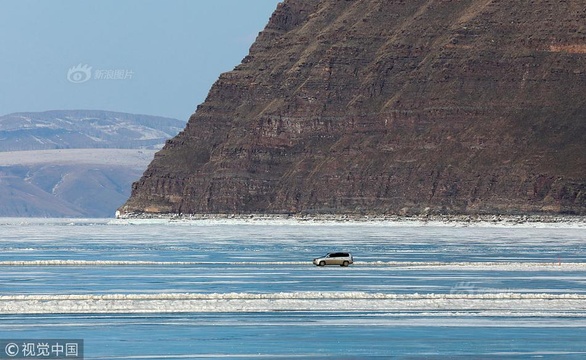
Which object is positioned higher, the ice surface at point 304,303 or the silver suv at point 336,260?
the ice surface at point 304,303

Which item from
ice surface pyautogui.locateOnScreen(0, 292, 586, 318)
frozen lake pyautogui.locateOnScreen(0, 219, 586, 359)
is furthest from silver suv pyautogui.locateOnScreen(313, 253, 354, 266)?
ice surface pyautogui.locateOnScreen(0, 292, 586, 318)

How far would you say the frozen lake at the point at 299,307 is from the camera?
1901 inches

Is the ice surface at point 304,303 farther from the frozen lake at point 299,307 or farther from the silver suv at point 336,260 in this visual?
the silver suv at point 336,260

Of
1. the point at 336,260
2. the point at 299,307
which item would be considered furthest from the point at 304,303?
the point at 336,260

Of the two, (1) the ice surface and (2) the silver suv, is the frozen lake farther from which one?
(2) the silver suv

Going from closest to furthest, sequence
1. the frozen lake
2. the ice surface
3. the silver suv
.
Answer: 1. the frozen lake
2. the ice surface
3. the silver suv

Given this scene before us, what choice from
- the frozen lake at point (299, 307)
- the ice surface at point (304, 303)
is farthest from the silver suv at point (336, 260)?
the ice surface at point (304, 303)


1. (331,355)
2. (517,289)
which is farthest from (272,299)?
(331,355)

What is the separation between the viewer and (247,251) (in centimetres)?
11850

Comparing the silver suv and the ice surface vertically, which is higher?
the ice surface

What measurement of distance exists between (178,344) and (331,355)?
17.6 feet

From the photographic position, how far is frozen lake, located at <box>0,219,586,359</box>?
158 feet

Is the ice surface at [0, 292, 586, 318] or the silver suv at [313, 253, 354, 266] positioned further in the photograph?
the silver suv at [313, 253, 354, 266]

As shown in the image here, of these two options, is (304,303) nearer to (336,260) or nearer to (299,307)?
(299,307)
